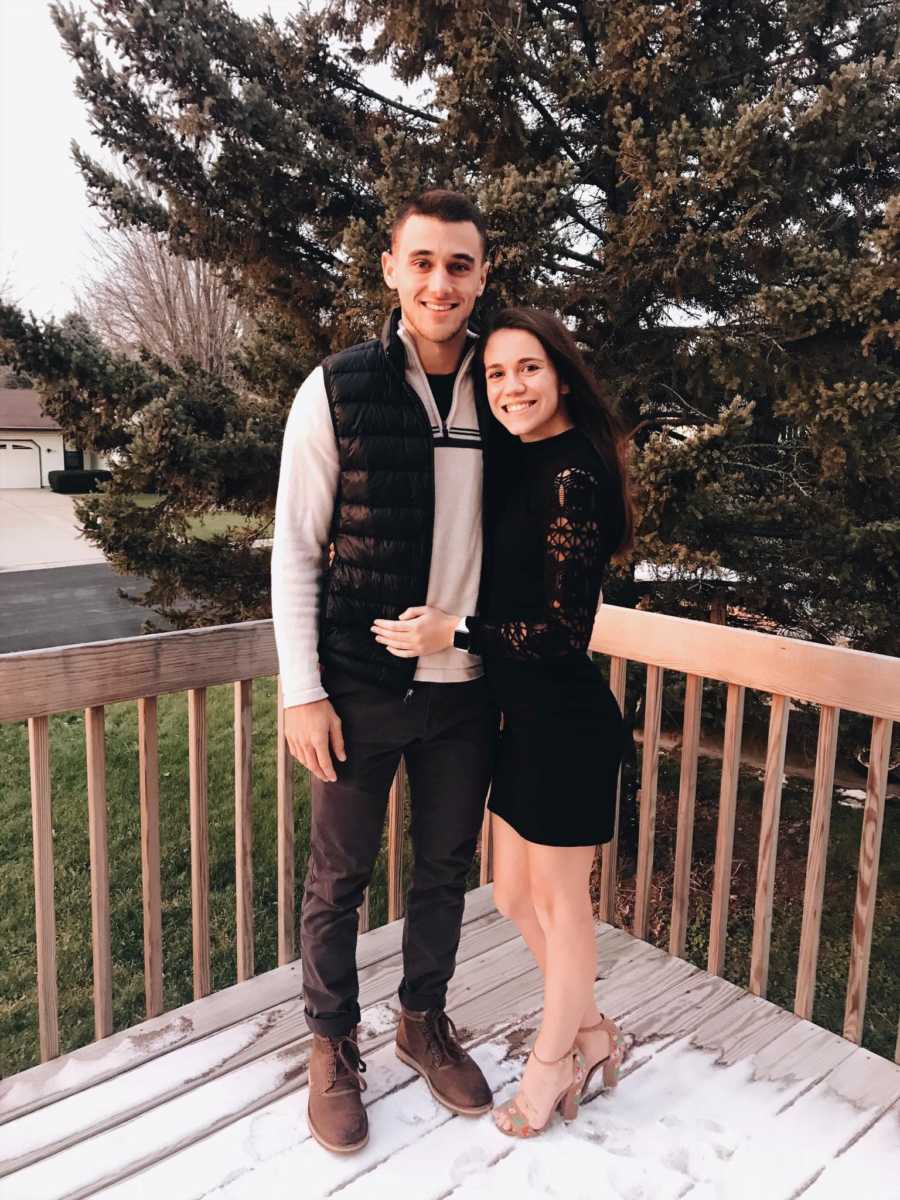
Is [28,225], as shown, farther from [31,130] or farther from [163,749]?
[163,749]

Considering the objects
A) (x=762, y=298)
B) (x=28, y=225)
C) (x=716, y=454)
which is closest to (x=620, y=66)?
(x=762, y=298)

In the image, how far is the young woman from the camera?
60.4 inches

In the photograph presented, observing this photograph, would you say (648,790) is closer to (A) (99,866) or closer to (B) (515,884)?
(B) (515,884)

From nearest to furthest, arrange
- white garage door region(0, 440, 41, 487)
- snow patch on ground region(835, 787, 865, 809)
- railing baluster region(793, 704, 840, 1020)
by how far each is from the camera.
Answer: railing baluster region(793, 704, 840, 1020) → snow patch on ground region(835, 787, 865, 809) → white garage door region(0, 440, 41, 487)

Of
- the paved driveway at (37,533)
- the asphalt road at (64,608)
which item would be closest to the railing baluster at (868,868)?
the asphalt road at (64,608)

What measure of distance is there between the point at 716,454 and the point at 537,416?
250cm

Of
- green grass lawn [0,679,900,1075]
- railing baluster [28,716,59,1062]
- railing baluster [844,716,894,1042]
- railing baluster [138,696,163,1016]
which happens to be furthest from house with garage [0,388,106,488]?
railing baluster [844,716,894,1042]

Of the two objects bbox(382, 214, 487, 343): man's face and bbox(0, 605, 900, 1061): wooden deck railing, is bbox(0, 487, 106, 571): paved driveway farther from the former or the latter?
bbox(382, 214, 487, 343): man's face

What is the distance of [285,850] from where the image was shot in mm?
2189

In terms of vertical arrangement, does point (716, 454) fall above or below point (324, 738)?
above

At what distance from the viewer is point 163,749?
7199mm

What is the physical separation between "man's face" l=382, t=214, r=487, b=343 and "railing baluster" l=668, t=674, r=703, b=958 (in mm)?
1126

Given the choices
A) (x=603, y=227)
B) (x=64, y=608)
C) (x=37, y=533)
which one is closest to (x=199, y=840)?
(x=603, y=227)

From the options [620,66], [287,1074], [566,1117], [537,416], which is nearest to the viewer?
[537,416]
